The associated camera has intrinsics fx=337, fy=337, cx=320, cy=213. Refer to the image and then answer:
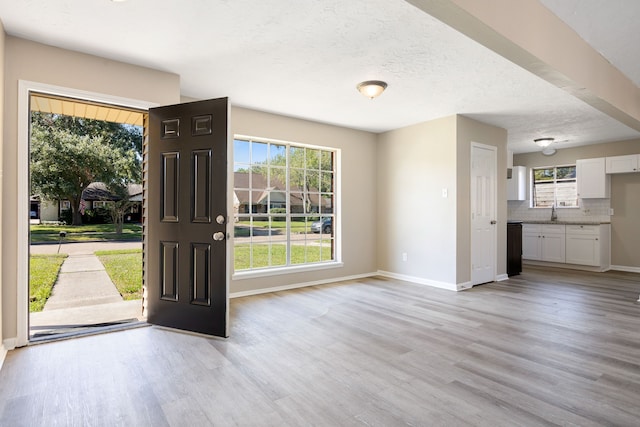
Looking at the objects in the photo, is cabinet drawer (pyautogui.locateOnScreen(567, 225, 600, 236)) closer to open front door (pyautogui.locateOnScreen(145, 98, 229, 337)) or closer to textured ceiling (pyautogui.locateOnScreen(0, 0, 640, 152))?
textured ceiling (pyautogui.locateOnScreen(0, 0, 640, 152))

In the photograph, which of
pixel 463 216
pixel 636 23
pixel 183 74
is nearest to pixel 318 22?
pixel 183 74

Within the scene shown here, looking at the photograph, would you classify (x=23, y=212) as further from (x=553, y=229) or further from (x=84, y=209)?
(x=553, y=229)

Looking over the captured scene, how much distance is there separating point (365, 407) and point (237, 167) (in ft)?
11.6

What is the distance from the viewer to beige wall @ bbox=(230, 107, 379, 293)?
4.90 m

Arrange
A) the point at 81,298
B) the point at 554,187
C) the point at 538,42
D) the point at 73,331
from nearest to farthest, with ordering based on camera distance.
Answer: the point at 538,42
the point at 73,331
the point at 81,298
the point at 554,187

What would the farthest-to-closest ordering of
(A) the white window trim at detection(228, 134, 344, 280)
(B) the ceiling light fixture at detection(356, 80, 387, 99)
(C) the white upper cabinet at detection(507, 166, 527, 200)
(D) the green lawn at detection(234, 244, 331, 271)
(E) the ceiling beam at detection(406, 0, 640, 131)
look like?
(C) the white upper cabinet at detection(507, 166, 527, 200)
(D) the green lawn at detection(234, 244, 331, 271)
(A) the white window trim at detection(228, 134, 344, 280)
(B) the ceiling light fixture at detection(356, 80, 387, 99)
(E) the ceiling beam at detection(406, 0, 640, 131)

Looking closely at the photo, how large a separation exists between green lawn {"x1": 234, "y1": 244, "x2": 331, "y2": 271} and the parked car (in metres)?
0.27

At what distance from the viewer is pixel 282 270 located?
4.96m

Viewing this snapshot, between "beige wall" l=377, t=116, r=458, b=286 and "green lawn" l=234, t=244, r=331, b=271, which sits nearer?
"green lawn" l=234, t=244, r=331, b=271

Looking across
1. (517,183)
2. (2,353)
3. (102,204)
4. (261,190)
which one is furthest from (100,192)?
(517,183)

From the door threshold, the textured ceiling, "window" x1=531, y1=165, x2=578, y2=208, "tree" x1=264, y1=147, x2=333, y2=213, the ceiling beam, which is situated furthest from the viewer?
"window" x1=531, y1=165, x2=578, y2=208

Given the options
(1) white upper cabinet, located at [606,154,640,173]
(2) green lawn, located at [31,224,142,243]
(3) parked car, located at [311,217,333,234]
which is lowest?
(2) green lawn, located at [31,224,142,243]

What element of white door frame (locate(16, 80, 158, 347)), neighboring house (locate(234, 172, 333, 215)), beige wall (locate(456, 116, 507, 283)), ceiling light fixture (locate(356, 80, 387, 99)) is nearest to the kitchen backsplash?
beige wall (locate(456, 116, 507, 283))

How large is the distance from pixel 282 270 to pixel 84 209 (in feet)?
15.3
